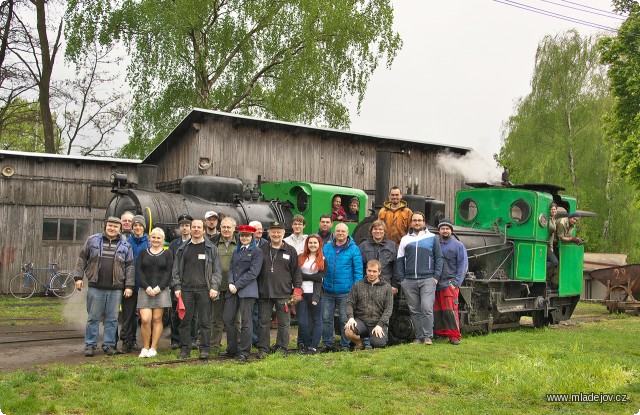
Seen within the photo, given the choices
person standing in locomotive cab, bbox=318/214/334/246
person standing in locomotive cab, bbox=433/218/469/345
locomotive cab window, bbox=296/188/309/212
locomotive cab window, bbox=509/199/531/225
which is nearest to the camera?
person standing in locomotive cab, bbox=318/214/334/246

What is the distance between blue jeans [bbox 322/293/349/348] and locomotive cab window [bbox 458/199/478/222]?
552 cm

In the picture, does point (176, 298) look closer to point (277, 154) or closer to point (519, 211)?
point (519, 211)

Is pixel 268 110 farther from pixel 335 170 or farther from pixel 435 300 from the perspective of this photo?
pixel 435 300

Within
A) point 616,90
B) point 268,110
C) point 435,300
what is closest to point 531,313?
point 435,300

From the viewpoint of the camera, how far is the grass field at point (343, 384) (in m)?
6.76

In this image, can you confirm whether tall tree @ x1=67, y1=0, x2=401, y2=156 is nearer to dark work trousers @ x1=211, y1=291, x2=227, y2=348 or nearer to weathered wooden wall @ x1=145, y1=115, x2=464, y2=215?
weathered wooden wall @ x1=145, y1=115, x2=464, y2=215

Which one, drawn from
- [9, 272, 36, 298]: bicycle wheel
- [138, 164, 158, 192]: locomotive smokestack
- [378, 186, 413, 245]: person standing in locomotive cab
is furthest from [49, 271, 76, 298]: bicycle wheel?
[378, 186, 413, 245]: person standing in locomotive cab

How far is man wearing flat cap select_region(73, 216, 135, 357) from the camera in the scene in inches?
408

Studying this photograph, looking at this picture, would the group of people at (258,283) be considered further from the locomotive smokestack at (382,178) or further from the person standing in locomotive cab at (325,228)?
the locomotive smokestack at (382,178)

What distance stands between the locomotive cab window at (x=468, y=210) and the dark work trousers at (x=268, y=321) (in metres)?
6.58

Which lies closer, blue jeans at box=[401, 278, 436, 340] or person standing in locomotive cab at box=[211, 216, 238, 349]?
person standing in locomotive cab at box=[211, 216, 238, 349]

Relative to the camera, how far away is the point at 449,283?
11820 mm

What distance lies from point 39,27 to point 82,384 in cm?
2492

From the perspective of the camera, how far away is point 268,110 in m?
28.8
